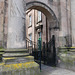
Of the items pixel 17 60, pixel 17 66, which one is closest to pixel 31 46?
pixel 17 60

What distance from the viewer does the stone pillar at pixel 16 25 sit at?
524cm

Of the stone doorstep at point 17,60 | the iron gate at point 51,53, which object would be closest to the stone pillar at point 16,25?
the stone doorstep at point 17,60

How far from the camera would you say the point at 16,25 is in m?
5.34

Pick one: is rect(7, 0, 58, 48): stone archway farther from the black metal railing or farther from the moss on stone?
the black metal railing

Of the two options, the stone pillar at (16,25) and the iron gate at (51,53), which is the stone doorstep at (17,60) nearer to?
the stone pillar at (16,25)

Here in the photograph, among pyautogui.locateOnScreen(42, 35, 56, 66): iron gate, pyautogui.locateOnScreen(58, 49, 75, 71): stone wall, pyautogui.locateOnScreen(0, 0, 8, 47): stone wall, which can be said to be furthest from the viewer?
pyautogui.locateOnScreen(42, 35, 56, 66): iron gate

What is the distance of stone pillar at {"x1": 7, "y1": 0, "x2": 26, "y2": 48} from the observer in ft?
17.2

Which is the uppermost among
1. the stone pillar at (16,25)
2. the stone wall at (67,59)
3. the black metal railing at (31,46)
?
the stone pillar at (16,25)

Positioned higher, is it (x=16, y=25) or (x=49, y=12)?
(x=49, y=12)

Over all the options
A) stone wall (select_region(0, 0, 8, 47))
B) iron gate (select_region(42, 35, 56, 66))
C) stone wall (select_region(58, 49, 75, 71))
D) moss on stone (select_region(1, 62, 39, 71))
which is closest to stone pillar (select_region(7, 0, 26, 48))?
moss on stone (select_region(1, 62, 39, 71))

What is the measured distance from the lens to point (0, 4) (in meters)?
6.44

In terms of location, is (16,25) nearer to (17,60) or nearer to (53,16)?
(17,60)

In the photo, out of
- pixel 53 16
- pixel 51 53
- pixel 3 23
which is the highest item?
pixel 53 16

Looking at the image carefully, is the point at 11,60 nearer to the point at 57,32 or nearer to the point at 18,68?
the point at 18,68
